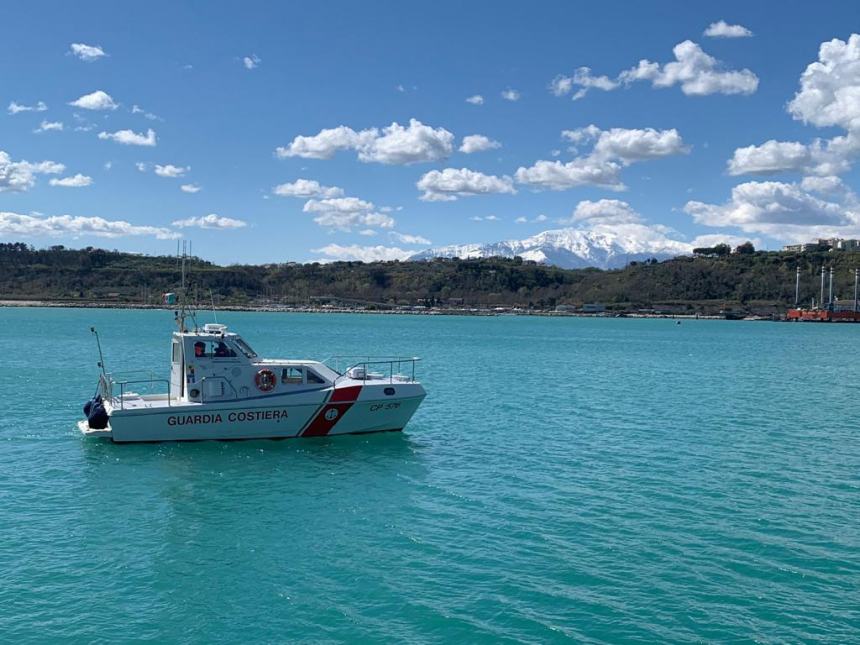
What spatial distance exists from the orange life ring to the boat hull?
49 cm

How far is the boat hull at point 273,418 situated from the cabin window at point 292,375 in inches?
28.4

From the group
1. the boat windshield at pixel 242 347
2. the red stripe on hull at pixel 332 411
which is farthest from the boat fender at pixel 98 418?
the red stripe on hull at pixel 332 411

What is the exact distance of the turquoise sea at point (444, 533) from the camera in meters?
15.2

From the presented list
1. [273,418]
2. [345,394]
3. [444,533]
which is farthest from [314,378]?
[444,533]

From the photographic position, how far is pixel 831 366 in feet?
260

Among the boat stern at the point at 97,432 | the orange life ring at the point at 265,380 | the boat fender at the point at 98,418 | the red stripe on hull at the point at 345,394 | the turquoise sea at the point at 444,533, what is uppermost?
the orange life ring at the point at 265,380

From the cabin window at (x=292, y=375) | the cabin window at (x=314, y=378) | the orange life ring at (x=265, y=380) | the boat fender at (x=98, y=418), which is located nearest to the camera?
the boat fender at (x=98, y=418)

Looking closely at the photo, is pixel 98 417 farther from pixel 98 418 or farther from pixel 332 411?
pixel 332 411

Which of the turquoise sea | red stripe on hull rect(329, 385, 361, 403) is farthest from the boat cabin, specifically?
the turquoise sea

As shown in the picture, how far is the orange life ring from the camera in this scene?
100ft

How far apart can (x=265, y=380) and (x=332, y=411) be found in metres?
2.96

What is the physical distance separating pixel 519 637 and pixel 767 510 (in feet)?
38.4

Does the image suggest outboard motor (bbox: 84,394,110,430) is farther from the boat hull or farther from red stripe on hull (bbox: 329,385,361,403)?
red stripe on hull (bbox: 329,385,361,403)

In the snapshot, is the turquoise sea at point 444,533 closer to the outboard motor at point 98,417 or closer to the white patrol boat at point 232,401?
the white patrol boat at point 232,401
